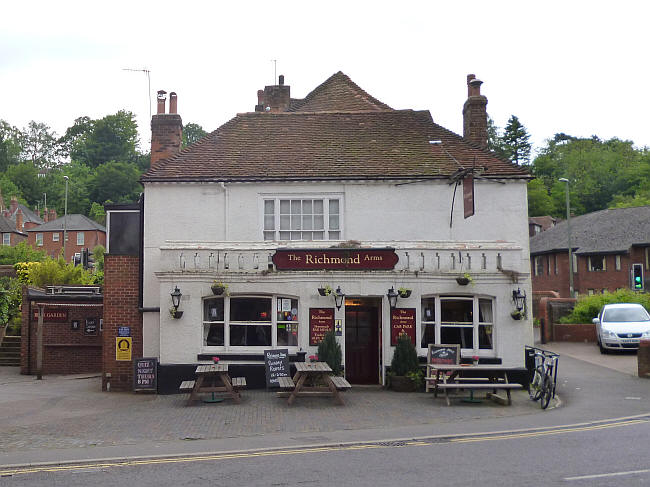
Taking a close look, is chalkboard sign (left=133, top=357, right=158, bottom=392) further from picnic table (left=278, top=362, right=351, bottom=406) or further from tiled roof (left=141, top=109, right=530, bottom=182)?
tiled roof (left=141, top=109, right=530, bottom=182)

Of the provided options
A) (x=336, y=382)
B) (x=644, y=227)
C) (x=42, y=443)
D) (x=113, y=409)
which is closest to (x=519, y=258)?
(x=336, y=382)

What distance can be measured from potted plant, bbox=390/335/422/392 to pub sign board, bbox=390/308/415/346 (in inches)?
17.4

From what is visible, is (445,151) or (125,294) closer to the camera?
(125,294)

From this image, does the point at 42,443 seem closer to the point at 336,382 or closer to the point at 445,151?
the point at 336,382

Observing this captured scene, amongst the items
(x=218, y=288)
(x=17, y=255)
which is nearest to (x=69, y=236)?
(x=17, y=255)

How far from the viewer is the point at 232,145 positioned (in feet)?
65.0

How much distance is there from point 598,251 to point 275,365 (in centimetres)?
3663

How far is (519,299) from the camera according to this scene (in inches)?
651

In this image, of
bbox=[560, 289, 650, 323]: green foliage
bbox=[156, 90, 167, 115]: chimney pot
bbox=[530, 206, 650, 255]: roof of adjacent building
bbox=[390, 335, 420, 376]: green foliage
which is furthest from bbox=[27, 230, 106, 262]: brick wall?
bbox=[390, 335, 420, 376]: green foliage

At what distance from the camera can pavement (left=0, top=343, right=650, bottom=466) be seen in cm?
1048

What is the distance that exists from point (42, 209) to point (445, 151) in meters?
95.0

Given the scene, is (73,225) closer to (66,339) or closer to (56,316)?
(56,316)

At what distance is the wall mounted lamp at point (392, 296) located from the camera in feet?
54.1

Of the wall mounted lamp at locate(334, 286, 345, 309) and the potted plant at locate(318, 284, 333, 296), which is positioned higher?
the potted plant at locate(318, 284, 333, 296)
